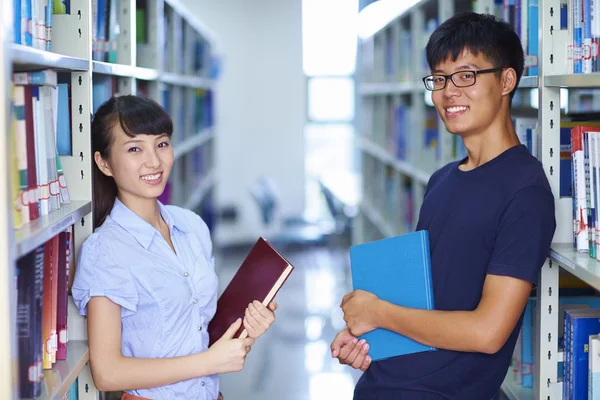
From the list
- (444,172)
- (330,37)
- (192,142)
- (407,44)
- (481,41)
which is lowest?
(444,172)

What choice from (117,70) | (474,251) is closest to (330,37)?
(117,70)

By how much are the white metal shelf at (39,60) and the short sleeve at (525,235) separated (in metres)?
1.03

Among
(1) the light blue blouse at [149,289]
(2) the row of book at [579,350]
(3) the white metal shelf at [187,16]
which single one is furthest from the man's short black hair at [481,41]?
(3) the white metal shelf at [187,16]

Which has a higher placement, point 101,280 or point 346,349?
point 101,280

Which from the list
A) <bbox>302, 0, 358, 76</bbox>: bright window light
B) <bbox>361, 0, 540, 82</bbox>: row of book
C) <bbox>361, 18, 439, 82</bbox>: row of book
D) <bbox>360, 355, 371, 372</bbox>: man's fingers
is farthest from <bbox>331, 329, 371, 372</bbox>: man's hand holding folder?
<bbox>302, 0, 358, 76</bbox>: bright window light

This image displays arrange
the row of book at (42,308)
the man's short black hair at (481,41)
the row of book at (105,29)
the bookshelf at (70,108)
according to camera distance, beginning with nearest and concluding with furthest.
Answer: the bookshelf at (70,108) → the row of book at (42,308) → the man's short black hair at (481,41) → the row of book at (105,29)

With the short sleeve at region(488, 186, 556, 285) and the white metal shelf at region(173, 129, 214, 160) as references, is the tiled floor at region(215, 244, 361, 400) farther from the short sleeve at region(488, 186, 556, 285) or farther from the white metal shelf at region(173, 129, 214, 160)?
the short sleeve at region(488, 186, 556, 285)

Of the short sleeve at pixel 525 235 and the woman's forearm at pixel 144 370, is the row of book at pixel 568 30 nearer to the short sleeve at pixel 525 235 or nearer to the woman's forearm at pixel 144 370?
the short sleeve at pixel 525 235

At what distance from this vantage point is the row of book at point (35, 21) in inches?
58.7

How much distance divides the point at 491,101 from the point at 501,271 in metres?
0.44

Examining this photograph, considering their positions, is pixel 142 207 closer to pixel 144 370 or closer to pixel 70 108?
pixel 70 108

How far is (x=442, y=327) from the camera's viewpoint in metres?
1.71

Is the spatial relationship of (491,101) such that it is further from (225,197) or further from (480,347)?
(225,197)

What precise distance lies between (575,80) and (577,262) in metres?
0.40
